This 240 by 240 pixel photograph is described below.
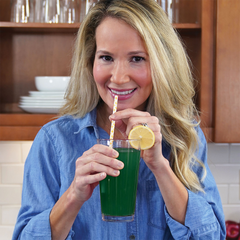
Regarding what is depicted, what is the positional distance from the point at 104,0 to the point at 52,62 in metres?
0.75

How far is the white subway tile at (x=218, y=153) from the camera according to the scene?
90.4 inches

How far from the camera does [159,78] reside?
1315 mm

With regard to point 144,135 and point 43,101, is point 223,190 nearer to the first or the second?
point 43,101

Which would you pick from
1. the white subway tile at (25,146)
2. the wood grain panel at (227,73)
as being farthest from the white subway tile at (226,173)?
the white subway tile at (25,146)

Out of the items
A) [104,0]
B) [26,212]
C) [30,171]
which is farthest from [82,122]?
[104,0]

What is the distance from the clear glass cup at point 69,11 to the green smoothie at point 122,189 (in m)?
1.18

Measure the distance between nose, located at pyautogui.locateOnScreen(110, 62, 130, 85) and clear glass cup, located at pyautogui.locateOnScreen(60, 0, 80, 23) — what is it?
787mm

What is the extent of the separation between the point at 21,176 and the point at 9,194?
0.51ft

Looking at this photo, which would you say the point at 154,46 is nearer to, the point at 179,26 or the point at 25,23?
the point at 179,26

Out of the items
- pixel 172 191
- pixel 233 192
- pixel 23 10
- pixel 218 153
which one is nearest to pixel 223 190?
pixel 233 192

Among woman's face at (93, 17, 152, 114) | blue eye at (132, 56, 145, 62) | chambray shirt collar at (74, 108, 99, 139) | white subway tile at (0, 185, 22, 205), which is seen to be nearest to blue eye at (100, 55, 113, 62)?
woman's face at (93, 17, 152, 114)

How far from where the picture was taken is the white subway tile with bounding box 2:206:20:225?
7.52 feet

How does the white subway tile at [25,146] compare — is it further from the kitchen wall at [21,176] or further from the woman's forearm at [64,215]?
the woman's forearm at [64,215]

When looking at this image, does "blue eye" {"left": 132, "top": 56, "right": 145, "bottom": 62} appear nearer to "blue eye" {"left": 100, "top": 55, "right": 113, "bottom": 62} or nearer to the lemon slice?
"blue eye" {"left": 100, "top": 55, "right": 113, "bottom": 62}
